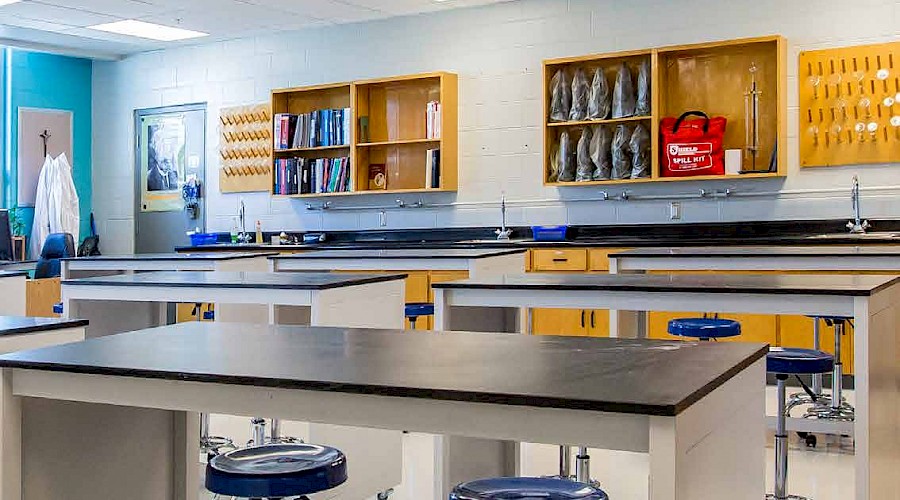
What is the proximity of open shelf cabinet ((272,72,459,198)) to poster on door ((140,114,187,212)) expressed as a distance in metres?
1.52

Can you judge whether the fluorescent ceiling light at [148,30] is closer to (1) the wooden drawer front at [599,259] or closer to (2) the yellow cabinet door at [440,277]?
(2) the yellow cabinet door at [440,277]

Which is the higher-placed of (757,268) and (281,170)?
(281,170)

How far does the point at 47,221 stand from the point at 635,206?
5.38 m

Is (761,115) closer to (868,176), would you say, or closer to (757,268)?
(868,176)

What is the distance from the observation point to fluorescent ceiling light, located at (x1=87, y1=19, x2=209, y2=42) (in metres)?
7.99

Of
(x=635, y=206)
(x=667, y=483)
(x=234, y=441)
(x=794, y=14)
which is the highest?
(x=794, y=14)

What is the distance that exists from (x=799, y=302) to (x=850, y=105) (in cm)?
352

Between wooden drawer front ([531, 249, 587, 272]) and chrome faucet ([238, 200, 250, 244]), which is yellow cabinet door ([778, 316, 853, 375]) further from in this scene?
chrome faucet ([238, 200, 250, 244])

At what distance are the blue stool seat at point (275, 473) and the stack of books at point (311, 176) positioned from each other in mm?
5911

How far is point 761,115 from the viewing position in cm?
643

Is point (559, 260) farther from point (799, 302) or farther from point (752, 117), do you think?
point (799, 302)

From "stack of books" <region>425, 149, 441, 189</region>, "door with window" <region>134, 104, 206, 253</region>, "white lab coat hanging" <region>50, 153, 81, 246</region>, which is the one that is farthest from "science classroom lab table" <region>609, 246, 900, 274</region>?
"white lab coat hanging" <region>50, 153, 81, 246</region>

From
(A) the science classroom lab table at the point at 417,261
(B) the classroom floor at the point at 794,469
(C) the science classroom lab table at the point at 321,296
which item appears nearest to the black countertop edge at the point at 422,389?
(C) the science classroom lab table at the point at 321,296

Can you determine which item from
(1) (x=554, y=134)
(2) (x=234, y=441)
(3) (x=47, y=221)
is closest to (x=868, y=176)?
(1) (x=554, y=134)
